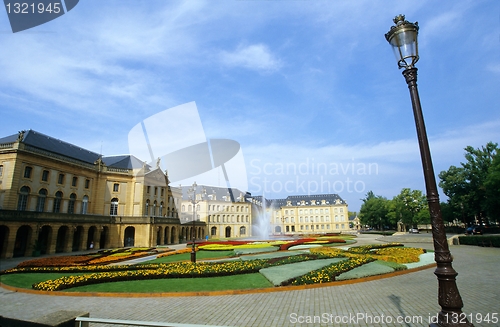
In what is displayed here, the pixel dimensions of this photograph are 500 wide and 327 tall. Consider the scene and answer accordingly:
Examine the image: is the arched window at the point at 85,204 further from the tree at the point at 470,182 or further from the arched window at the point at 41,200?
the tree at the point at 470,182

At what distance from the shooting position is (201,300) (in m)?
11.3

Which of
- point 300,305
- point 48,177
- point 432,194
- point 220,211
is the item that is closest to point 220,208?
point 220,211

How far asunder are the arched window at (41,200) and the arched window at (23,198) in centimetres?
161

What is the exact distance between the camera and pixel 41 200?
39.5 m

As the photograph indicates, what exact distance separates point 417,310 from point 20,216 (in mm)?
41518

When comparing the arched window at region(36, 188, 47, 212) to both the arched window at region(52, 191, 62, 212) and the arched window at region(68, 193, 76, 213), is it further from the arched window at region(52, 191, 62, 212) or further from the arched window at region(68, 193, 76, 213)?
the arched window at region(68, 193, 76, 213)

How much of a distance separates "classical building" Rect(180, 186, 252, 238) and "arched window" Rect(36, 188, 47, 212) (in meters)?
42.9

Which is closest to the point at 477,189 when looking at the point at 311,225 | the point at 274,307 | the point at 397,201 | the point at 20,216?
the point at 397,201

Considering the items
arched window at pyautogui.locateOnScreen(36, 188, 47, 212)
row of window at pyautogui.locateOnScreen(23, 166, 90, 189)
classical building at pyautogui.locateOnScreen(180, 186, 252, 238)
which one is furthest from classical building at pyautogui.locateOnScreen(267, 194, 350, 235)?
arched window at pyautogui.locateOnScreen(36, 188, 47, 212)

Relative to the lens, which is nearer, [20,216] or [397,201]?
[20,216]

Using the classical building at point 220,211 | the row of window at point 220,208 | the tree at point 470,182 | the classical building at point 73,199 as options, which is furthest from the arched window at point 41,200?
the tree at point 470,182

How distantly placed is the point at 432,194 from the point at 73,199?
50852 mm

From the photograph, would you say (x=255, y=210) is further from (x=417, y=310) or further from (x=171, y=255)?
(x=417, y=310)

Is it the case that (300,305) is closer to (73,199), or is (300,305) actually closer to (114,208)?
(73,199)
